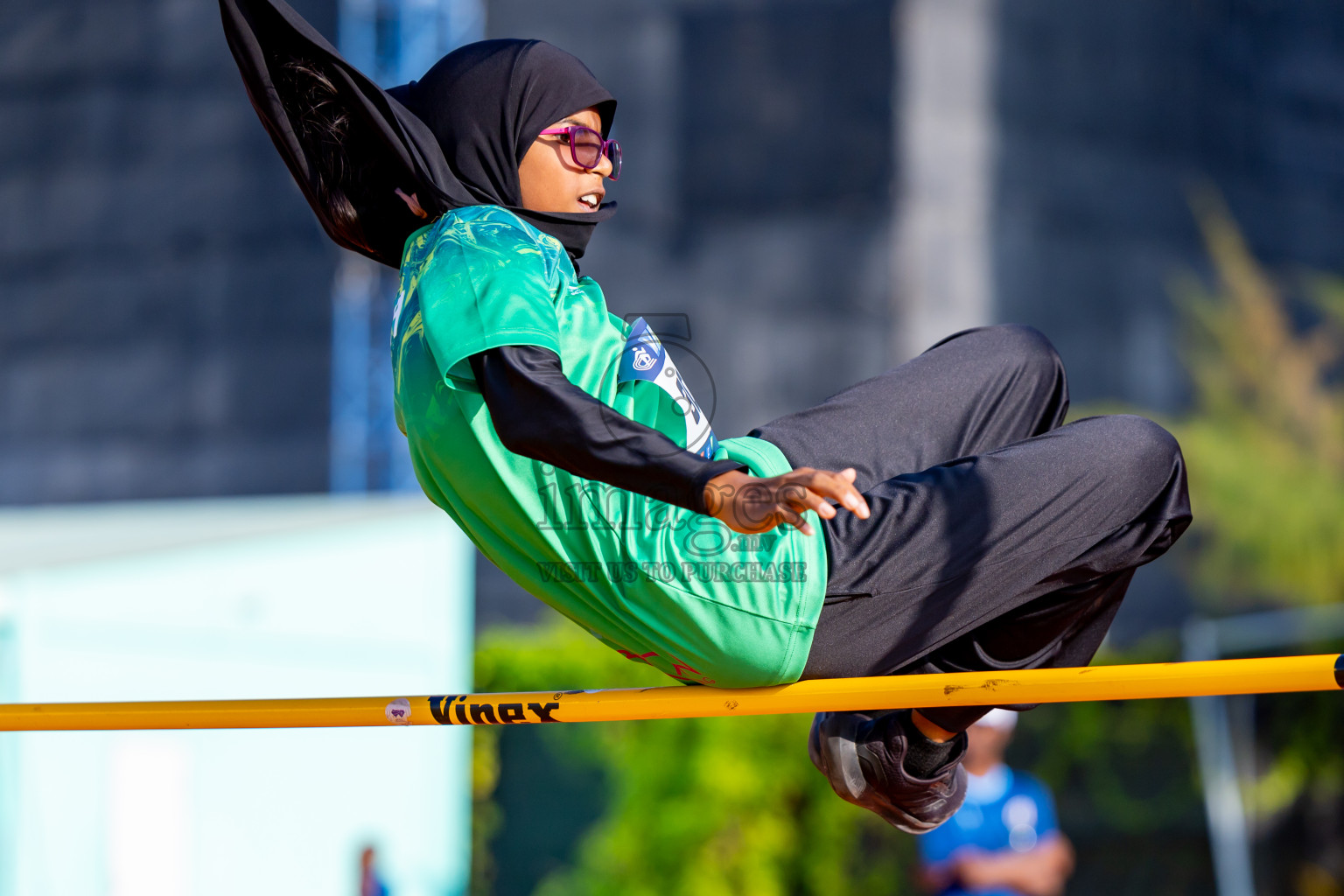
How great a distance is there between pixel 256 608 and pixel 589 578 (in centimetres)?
447

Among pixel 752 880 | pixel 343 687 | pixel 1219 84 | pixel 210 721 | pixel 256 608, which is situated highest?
pixel 1219 84

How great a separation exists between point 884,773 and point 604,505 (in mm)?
751

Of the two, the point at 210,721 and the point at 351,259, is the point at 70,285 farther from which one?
the point at 210,721

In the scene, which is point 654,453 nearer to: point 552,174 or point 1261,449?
point 552,174

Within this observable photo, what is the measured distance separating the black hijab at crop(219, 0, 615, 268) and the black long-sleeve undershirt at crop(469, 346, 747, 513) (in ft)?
1.43

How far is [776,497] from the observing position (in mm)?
2051

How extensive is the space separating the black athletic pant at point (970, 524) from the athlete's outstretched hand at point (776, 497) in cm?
38

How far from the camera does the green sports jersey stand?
232 centimetres

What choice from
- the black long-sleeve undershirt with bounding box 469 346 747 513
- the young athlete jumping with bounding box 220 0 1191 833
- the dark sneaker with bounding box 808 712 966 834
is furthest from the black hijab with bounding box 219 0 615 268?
the dark sneaker with bounding box 808 712 966 834

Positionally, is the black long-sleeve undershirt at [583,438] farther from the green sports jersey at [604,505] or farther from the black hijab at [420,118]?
the black hijab at [420,118]

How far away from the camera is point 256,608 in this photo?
21.4ft

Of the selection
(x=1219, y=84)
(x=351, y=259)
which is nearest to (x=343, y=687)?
(x=351, y=259)

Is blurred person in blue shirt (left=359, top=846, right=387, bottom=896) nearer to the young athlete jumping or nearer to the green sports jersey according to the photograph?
the young athlete jumping

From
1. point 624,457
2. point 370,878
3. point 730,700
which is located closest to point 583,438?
point 624,457
